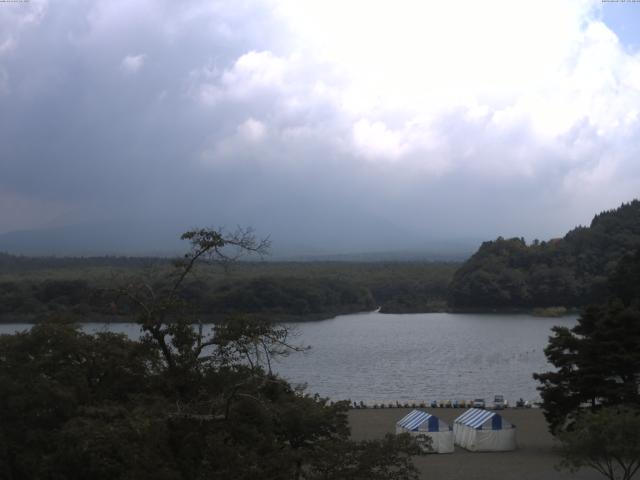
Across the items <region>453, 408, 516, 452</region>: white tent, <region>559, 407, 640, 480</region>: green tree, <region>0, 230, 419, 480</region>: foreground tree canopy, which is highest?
<region>0, 230, 419, 480</region>: foreground tree canopy

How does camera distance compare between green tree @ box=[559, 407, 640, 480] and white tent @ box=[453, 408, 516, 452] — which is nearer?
green tree @ box=[559, 407, 640, 480]

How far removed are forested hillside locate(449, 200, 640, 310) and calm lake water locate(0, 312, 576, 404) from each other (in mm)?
5713

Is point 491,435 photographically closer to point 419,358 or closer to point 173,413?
point 173,413

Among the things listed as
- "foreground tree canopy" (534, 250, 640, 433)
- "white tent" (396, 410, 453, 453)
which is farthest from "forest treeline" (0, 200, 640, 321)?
"foreground tree canopy" (534, 250, 640, 433)

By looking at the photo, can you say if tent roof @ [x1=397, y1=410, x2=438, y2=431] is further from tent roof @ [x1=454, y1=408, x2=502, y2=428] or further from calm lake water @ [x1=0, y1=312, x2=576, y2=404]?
calm lake water @ [x1=0, y1=312, x2=576, y2=404]

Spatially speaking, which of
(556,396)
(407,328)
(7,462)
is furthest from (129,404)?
(407,328)

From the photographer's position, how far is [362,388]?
28.1 m

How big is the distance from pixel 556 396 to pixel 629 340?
5.87ft

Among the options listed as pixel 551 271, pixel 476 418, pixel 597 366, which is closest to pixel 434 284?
pixel 551 271

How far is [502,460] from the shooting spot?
1568 cm

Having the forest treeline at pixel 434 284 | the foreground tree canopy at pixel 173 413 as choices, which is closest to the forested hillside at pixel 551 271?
the forest treeline at pixel 434 284

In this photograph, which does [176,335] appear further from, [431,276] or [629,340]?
[431,276]

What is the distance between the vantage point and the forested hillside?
6181cm

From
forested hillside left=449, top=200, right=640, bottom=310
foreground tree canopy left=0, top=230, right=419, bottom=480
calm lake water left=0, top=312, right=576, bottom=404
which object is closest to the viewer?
foreground tree canopy left=0, top=230, right=419, bottom=480
